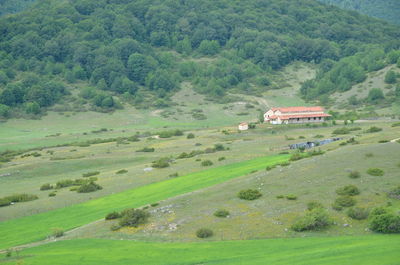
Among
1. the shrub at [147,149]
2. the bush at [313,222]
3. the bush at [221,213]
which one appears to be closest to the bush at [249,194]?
the bush at [221,213]

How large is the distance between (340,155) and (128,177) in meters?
27.9

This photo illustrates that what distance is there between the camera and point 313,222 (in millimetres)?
42312

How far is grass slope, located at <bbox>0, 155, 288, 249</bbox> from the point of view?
49.9 metres

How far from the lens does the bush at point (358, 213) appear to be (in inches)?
1718

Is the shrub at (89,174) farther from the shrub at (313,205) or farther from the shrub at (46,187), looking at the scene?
the shrub at (313,205)

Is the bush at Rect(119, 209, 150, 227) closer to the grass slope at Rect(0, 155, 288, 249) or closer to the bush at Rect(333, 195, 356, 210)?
the grass slope at Rect(0, 155, 288, 249)

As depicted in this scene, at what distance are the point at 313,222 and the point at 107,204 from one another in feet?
80.6

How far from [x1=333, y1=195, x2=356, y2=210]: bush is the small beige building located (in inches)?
3049

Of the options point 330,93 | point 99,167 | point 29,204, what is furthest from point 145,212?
point 330,93

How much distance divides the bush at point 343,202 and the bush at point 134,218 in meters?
16.5

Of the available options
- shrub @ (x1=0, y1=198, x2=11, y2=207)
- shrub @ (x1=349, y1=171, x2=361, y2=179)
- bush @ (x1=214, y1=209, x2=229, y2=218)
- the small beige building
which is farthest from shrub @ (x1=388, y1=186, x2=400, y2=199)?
the small beige building

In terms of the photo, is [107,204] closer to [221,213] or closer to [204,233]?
[221,213]

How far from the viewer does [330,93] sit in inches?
7205

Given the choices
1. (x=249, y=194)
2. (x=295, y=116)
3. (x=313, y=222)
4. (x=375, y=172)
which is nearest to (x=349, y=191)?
(x=375, y=172)
